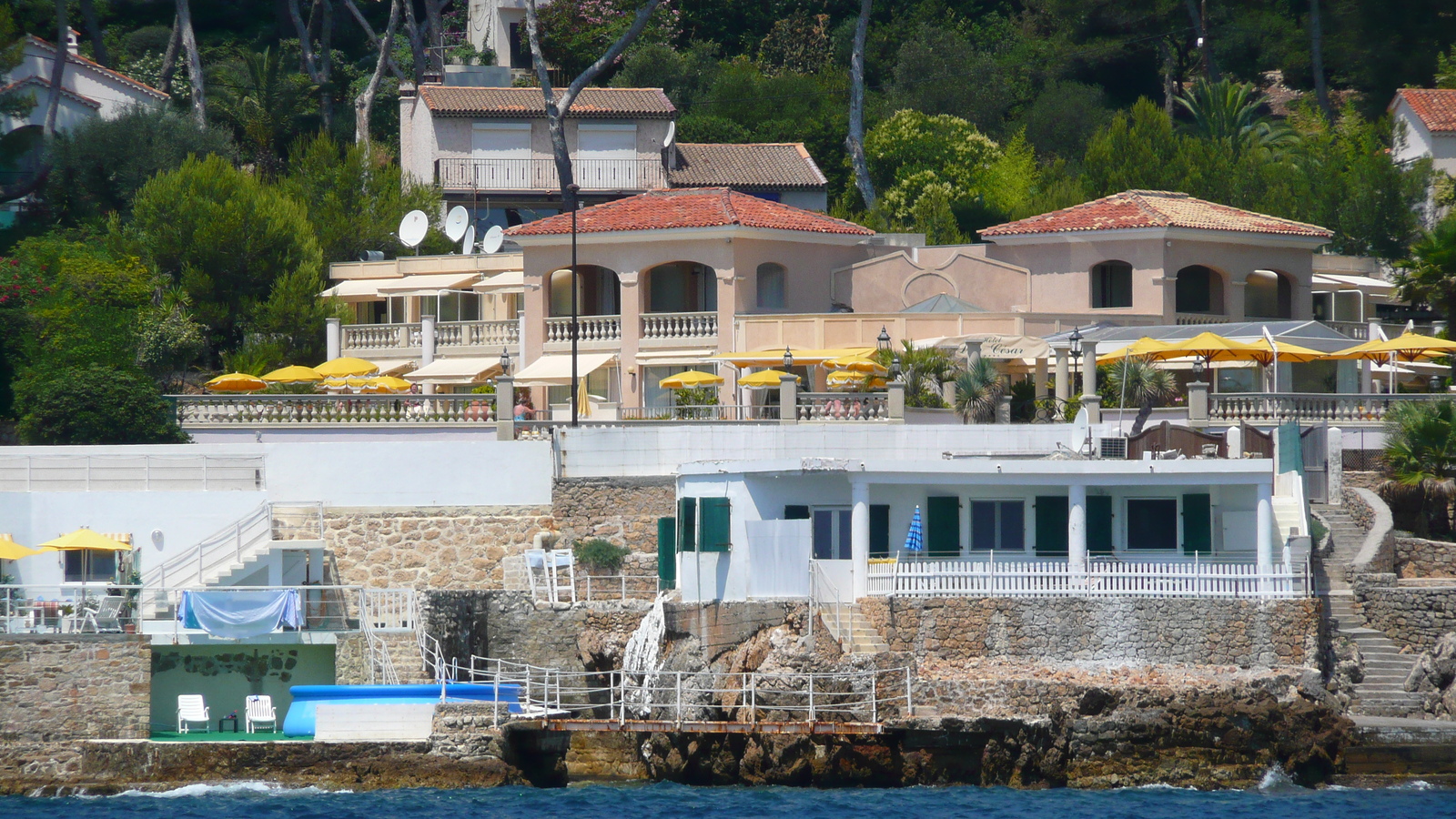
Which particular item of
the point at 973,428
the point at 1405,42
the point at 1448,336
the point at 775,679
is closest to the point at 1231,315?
the point at 1448,336

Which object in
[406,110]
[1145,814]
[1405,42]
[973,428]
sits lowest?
[1145,814]

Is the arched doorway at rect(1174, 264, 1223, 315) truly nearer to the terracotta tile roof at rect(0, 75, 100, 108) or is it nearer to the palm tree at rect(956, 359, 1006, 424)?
the palm tree at rect(956, 359, 1006, 424)

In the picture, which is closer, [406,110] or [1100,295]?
[1100,295]

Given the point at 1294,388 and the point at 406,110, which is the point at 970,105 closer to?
the point at 406,110

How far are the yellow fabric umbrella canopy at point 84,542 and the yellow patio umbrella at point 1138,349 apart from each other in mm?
19494

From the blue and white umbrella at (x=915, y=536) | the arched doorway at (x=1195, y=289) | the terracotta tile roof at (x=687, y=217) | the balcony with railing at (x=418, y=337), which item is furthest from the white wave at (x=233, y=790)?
the arched doorway at (x=1195, y=289)

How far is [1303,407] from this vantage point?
38.9 meters

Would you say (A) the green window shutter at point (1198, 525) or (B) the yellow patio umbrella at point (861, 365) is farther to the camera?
(B) the yellow patio umbrella at point (861, 365)

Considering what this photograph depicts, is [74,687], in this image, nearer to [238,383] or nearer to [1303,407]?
[238,383]

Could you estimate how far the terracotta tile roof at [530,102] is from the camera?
6269 cm

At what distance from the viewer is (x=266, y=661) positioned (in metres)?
32.9

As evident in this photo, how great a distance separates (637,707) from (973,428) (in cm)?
931

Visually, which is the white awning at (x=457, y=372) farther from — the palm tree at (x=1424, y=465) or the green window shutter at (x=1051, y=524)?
the palm tree at (x=1424, y=465)

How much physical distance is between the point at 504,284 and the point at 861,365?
13.5 m
